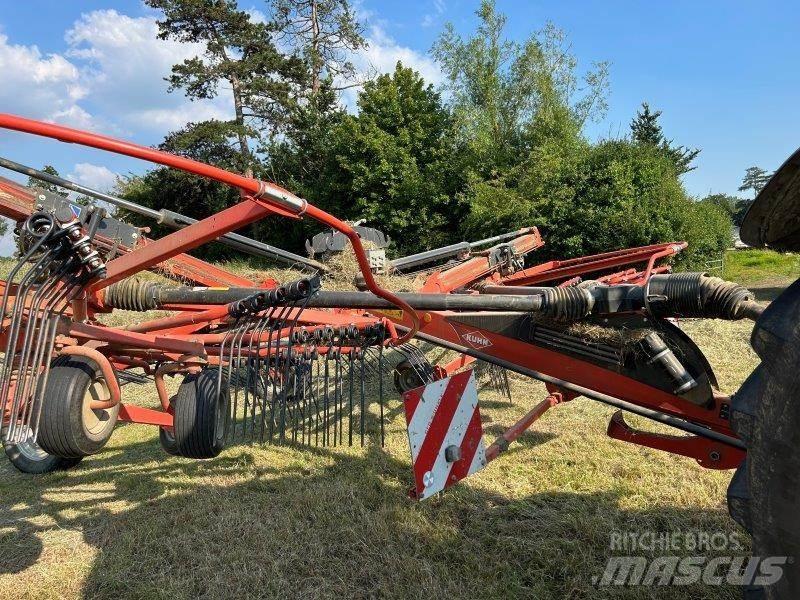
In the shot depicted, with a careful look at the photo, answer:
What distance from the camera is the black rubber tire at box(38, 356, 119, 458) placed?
225cm

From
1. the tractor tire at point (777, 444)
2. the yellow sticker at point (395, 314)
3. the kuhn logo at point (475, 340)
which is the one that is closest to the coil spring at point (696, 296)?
the tractor tire at point (777, 444)

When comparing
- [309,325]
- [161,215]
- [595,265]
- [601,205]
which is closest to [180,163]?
[309,325]

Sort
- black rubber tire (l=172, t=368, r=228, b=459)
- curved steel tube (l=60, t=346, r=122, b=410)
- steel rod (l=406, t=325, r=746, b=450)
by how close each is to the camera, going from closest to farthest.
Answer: steel rod (l=406, t=325, r=746, b=450) → curved steel tube (l=60, t=346, r=122, b=410) → black rubber tire (l=172, t=368, r=228, b=459)

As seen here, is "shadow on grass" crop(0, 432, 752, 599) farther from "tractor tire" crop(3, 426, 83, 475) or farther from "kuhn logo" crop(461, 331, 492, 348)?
"kuhn logo" crop(461, 331, 492, 348)

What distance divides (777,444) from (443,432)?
4.94 feet

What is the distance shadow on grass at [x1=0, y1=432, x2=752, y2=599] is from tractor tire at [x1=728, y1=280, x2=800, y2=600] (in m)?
1.31

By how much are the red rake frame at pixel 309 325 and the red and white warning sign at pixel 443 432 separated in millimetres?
221

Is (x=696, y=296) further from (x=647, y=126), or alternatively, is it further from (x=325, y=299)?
(x=647, y=126)

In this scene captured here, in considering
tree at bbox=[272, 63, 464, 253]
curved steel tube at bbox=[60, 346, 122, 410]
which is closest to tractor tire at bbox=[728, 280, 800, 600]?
curved steel tube at bbox=[60, 346, 122, 410]

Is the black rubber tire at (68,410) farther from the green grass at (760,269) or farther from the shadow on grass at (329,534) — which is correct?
the green grass at (760,269)

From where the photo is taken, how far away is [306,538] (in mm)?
3039

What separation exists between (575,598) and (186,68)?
23.5 metres

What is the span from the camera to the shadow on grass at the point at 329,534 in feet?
8.52

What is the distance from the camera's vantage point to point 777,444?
3.99 ft
